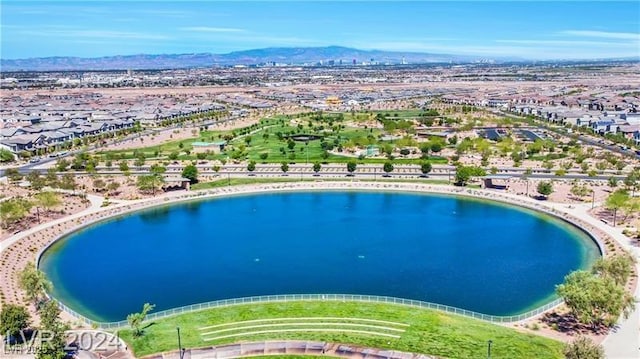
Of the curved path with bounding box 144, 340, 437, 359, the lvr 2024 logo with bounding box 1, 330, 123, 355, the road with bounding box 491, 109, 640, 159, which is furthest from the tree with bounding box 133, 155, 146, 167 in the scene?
the road with bounding box 491, 109, 640, 159

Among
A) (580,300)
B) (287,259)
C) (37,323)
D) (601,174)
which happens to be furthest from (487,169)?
(37,323)

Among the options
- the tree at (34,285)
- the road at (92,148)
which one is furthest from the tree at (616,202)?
the road at (92,148)

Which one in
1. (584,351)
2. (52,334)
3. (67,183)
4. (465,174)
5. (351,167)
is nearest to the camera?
(584,351)

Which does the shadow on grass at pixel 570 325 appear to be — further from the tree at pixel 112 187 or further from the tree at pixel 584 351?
the tree at pixel 112 187

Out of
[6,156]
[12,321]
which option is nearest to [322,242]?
[12,321]

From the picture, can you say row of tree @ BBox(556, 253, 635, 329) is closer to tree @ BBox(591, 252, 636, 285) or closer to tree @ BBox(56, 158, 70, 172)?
tree @ BBox(591, 252, 636, 285)

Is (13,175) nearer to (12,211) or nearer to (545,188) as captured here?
(12,211)

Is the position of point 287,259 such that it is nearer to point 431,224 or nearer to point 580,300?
point 431,224
